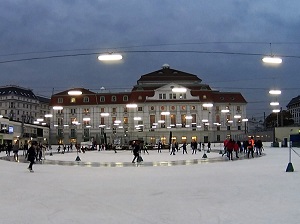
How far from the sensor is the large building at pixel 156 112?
12200 centimetres

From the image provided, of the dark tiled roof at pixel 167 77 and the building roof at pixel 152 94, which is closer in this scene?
the building roof at pixel 152 94

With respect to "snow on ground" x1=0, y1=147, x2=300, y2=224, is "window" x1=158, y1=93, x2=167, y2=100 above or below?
above

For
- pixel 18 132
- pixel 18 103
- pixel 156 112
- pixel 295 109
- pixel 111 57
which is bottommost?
pixel 18 132

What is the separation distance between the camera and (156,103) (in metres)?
124

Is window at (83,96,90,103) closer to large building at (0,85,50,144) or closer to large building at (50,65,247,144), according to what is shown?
large building at (50,65,247,144)

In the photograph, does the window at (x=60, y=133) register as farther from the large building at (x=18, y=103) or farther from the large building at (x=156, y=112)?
the large building at (x=18, y=103)

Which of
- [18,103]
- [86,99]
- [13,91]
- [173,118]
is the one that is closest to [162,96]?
[173,118]

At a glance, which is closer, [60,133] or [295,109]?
[60,133]

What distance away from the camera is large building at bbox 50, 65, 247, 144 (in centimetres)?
12200

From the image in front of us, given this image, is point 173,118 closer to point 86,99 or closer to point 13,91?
point 86,99

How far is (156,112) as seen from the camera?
124812mm

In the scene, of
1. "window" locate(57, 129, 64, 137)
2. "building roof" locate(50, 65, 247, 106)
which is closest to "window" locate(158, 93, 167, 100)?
"building roof" locate(50, 65, 247, 106)

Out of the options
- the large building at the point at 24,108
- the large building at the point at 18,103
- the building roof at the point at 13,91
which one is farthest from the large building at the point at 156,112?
the building roof at the point at 13,91

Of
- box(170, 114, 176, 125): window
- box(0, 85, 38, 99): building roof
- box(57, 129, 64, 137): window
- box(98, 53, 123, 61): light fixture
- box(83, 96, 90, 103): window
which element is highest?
box(0, 85, 38, 99): building roof
